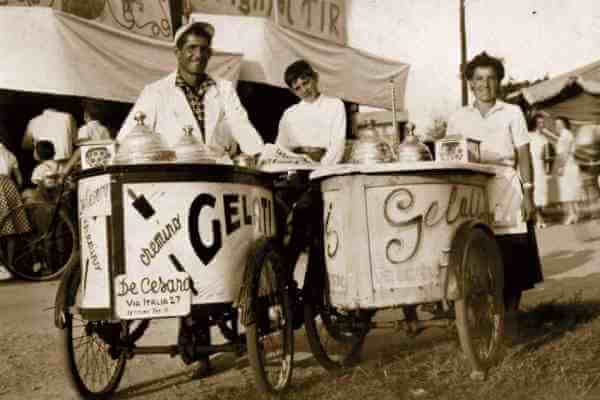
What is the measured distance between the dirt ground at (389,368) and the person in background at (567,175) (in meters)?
8.40

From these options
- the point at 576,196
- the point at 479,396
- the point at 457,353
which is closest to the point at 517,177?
the point at 457,353

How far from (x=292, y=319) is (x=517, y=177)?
1849 millimetres

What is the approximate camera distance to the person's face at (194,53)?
436cm

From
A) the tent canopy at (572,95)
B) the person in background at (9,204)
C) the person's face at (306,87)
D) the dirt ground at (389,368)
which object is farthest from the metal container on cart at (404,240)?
the tent canopy at (572,95)

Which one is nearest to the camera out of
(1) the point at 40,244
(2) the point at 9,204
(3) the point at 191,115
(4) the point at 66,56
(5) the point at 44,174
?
(3) the point at 191,115

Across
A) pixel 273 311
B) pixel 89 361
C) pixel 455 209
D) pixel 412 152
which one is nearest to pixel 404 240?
pixel 455 209

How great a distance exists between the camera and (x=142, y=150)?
358cm

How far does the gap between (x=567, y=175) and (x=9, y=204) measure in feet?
33.8

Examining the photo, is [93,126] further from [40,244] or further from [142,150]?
[142,150]

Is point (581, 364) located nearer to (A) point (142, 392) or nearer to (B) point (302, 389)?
(B) point (302, 389)

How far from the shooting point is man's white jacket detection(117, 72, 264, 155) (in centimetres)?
445

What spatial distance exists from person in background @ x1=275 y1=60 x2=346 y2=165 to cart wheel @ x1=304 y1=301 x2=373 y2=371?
1471 millimetres

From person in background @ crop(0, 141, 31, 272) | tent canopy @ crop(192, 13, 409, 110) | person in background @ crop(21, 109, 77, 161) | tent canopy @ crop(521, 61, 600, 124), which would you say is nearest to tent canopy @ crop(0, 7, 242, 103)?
person in background @ crop(21, 109, 77, 161)

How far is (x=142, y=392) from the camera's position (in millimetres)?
4219
